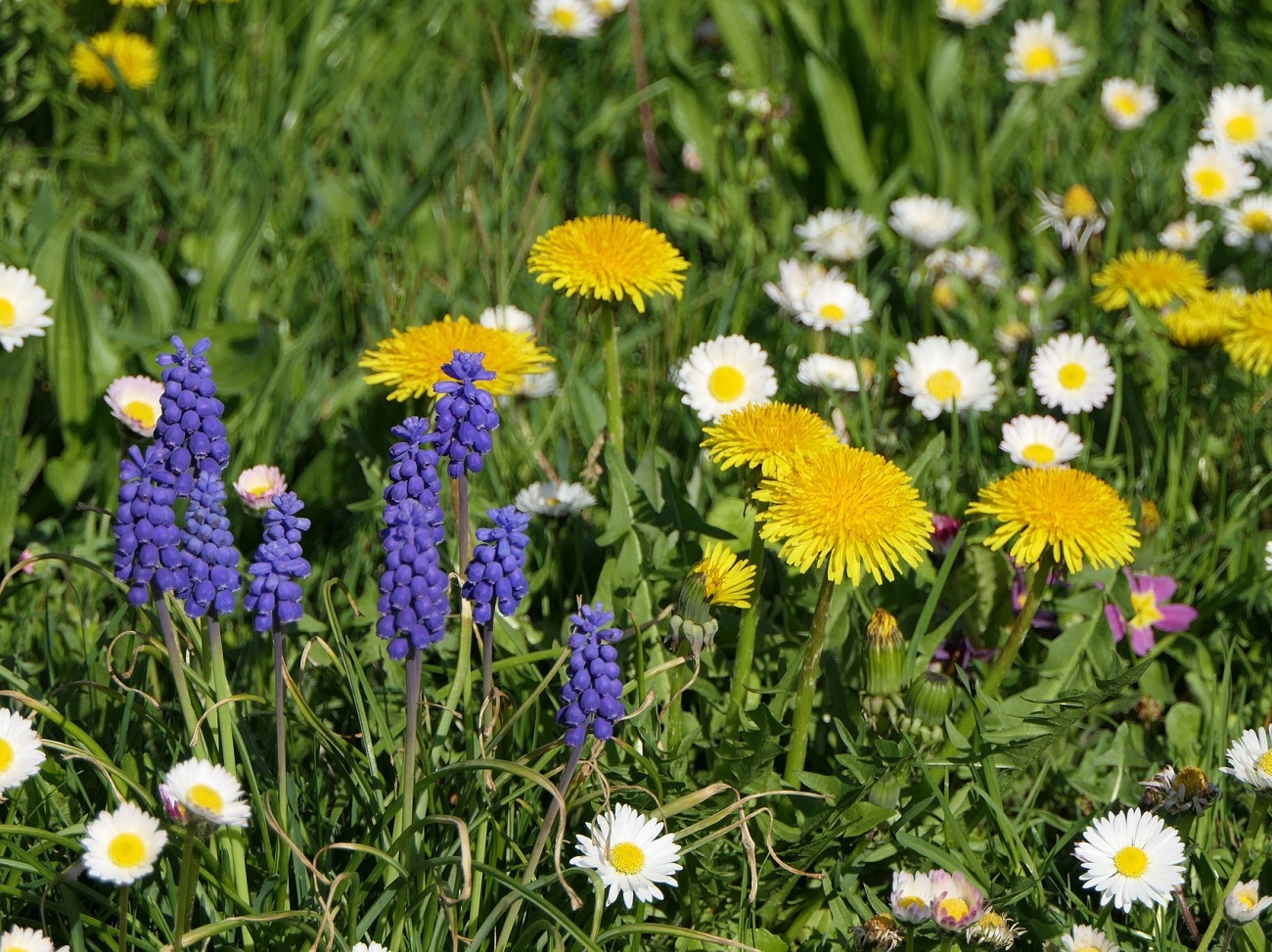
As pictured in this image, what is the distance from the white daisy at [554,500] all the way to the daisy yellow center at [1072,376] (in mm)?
1003

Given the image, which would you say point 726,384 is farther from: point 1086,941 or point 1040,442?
point 1086,941

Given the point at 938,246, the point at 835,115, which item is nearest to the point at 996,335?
the point at 938,246

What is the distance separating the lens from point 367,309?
3201 mm

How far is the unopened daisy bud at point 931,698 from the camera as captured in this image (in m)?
1.97

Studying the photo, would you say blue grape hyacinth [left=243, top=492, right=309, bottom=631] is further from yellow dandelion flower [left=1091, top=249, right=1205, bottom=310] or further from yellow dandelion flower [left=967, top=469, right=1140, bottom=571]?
yellow dandelion flower [left=1091, top=249, right=1205, bottom=310]

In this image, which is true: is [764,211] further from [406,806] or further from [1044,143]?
[406,806]

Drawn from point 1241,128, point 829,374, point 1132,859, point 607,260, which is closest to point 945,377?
point 829,374

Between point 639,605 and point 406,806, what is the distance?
0.57 m

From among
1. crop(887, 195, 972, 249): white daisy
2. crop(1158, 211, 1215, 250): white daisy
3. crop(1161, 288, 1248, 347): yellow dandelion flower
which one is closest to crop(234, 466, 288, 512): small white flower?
crop(887, 195, 972, 249): white daisy

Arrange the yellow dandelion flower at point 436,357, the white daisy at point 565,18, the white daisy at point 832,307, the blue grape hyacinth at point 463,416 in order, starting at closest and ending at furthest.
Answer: the blue grape hyacinth at point 463,416, the yellow dandelion flower at point 436,357, the white daisy at point 832,307, the white daisy at point 565,18

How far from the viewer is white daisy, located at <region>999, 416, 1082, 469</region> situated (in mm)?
2475

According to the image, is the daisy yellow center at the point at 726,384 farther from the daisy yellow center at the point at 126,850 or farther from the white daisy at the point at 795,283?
the daisy yellow center at the point at 126,850

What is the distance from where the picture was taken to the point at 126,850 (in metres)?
1.55

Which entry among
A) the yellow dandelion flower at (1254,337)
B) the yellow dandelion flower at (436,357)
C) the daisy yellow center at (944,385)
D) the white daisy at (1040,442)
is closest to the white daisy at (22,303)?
the yellow dandelion flower at (436,357)
